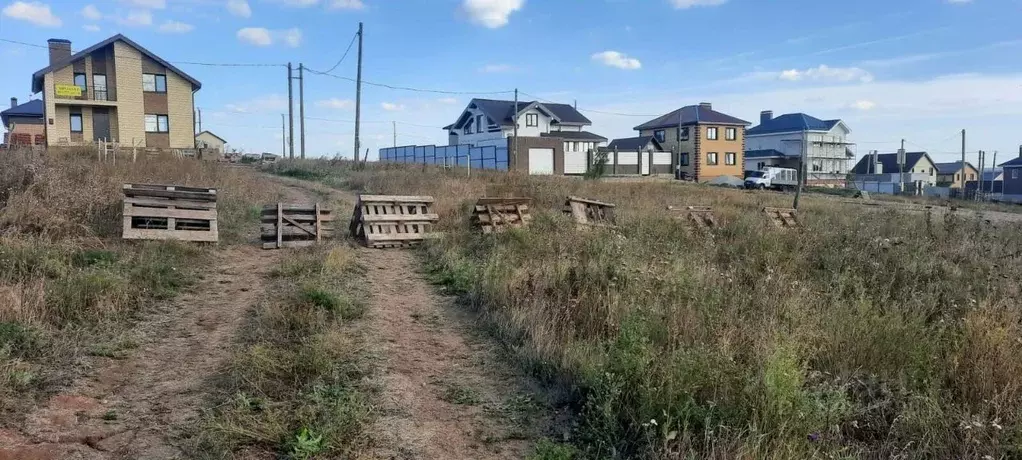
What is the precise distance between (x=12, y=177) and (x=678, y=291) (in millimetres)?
10000

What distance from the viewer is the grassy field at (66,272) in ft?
15.3

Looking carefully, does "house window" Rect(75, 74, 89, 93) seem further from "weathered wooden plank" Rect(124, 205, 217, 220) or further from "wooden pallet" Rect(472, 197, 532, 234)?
"wooden pallet" Rect(472, 197, 532, 234)

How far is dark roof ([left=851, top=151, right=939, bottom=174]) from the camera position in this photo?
70.9 metres

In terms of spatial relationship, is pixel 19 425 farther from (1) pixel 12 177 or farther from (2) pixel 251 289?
(1) pixel 12 177

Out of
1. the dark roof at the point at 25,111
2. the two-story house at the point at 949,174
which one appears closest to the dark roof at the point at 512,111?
the dark roof at the point at 25,111

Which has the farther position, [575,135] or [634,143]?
[634,143]

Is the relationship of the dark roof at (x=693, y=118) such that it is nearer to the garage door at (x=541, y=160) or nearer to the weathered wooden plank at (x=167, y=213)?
the garage door at (x=541, y=160)

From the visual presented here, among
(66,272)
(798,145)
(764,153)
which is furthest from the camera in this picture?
(764,153)

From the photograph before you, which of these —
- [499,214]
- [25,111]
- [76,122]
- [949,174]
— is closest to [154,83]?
[76,122]

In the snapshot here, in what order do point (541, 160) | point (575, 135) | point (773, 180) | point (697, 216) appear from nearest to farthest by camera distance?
1. point (697, 216)
2. point (541, 160)
3. point (773, 180)
4. point (575, 135)

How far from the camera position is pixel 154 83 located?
35.3 m

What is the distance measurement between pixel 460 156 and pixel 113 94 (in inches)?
771

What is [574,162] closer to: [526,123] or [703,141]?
[526,123]

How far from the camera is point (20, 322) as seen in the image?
5.07 metres
